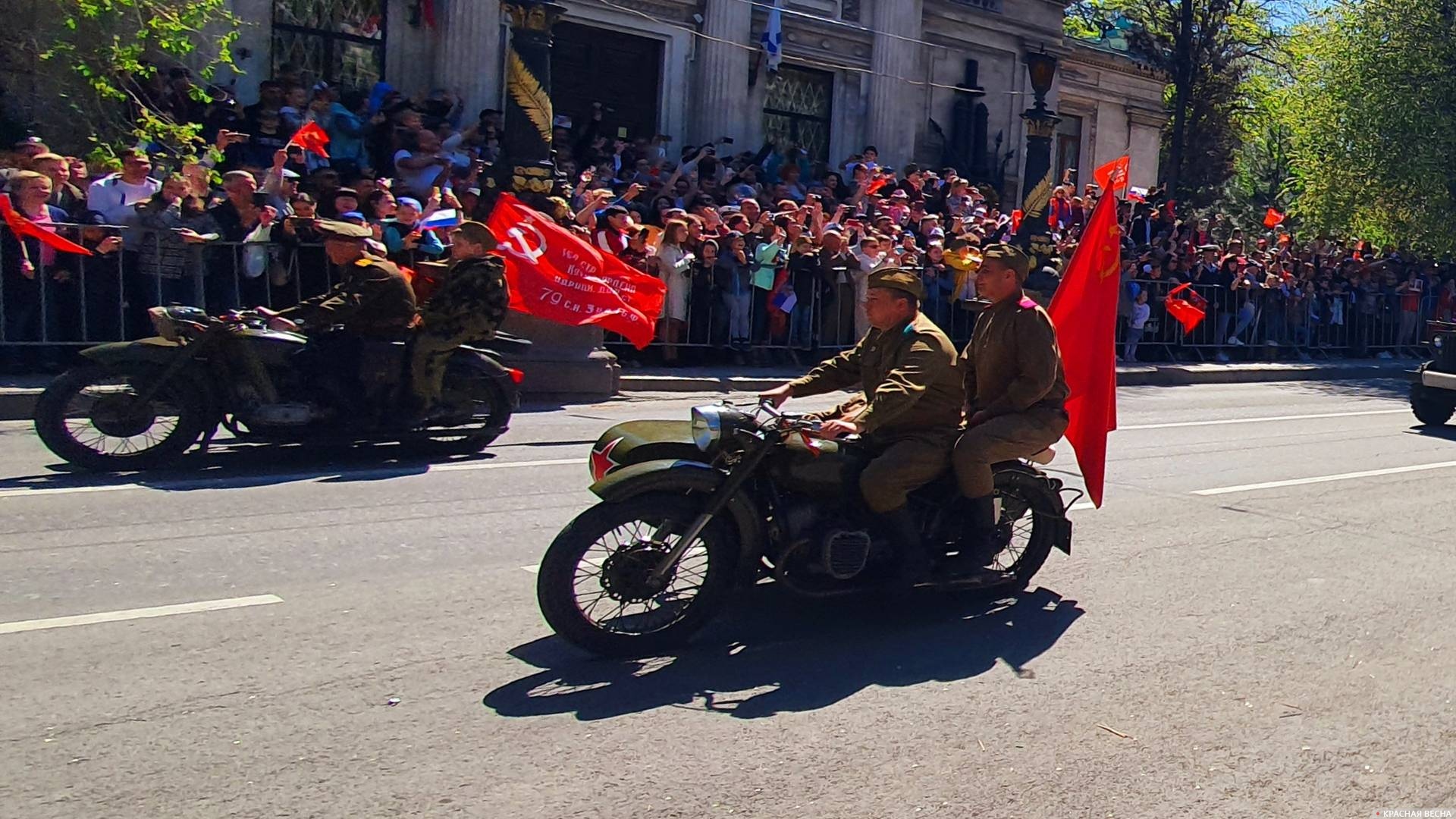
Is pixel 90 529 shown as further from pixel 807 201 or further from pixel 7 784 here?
pixel 807 201

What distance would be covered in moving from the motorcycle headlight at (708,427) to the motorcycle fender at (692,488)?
0.08 metres

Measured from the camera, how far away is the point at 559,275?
13.3 metres

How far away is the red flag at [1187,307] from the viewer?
2123 centimetres

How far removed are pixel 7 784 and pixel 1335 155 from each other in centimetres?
2716

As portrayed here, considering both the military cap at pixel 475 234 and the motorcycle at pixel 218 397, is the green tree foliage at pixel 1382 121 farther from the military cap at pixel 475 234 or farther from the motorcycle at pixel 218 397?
the motorcycle at pixel 218 397

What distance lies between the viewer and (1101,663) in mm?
5945

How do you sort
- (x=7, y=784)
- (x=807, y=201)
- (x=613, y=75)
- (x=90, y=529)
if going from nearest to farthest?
(x=7, y=784) < (x=90, y=529) < (x=807, y=201) < (x=613, y=75)

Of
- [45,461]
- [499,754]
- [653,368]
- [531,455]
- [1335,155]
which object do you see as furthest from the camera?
[1335,155]

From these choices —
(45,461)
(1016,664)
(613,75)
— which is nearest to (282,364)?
(45,461)

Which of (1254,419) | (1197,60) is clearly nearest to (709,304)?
(1254,419)

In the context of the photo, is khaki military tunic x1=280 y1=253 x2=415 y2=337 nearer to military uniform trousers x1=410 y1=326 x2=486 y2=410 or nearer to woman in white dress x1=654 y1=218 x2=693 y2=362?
military uniform trousers x1=410 y1=326 x2=486 y2=410

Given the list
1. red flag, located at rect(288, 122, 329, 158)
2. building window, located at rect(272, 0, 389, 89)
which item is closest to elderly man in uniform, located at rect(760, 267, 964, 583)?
red flag, located at rect(288, 122, 329, 158)

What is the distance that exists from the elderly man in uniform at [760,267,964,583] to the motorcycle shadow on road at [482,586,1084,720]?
0.34 m

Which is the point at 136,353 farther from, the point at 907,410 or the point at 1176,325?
the point at 1176,325
